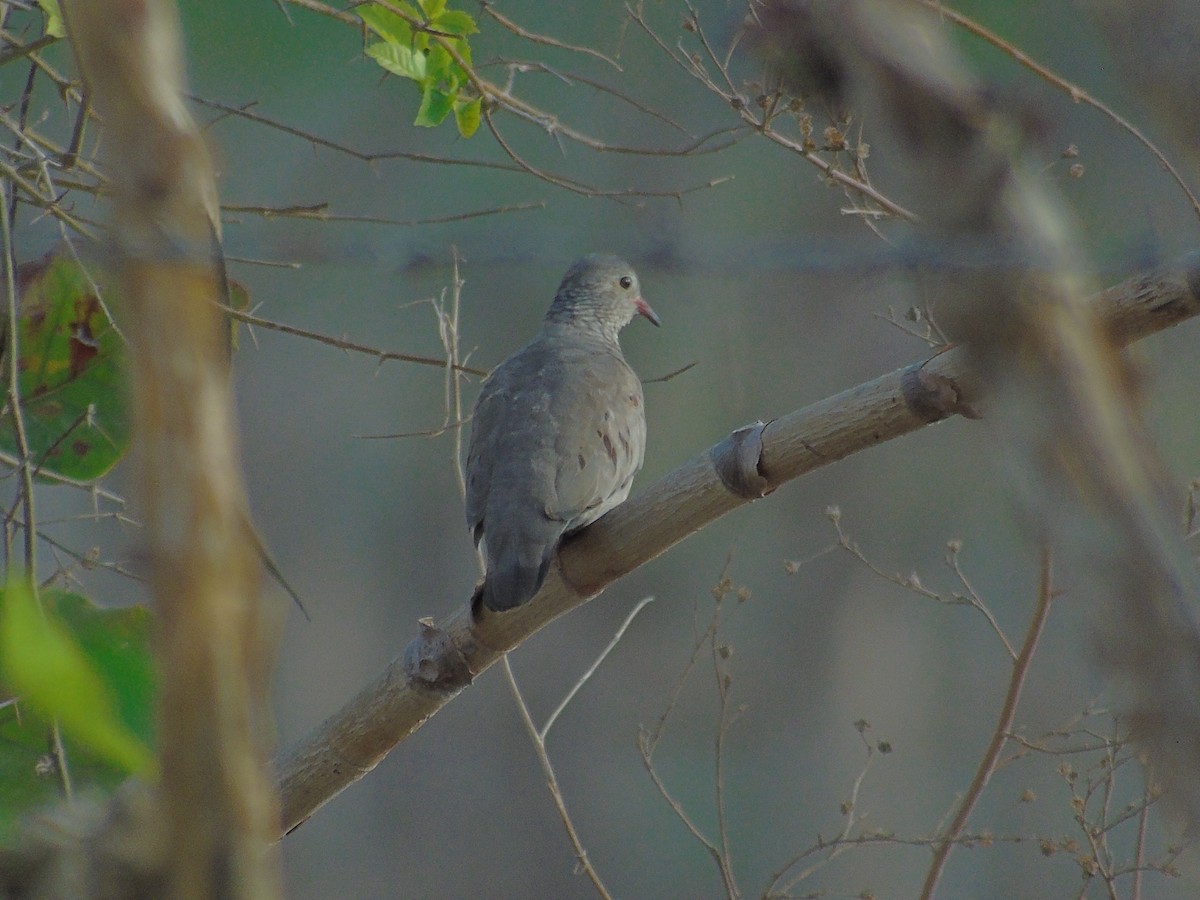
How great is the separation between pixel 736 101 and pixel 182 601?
1.95 m

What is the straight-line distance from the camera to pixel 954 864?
31.9 ft

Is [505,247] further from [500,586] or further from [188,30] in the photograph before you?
[188,30]

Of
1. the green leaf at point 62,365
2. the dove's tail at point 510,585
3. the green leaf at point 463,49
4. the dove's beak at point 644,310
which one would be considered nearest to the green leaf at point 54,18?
the green leaf at point 62,365

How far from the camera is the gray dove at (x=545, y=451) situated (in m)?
2.46

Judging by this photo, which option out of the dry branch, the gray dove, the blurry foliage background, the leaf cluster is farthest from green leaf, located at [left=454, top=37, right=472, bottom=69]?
the blurry foliage background

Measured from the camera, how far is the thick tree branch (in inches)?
61.4

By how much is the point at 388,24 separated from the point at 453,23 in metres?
0.12

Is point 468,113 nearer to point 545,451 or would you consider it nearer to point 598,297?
point 545,451

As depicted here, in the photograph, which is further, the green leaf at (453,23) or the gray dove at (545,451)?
the gray dove at (545,451)

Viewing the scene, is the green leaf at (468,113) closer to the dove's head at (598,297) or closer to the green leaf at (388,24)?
the green leaf at (388,24)

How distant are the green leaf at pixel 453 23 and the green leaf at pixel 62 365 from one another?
2.54ft

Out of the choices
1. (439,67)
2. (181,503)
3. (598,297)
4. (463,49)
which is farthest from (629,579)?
(181,503)

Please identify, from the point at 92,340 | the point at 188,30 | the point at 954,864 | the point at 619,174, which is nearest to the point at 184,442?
the point at 92,340

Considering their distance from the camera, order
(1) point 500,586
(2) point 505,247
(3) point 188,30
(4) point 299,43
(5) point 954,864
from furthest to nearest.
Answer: (5) point 954,864
(4) point 299,43
(3) point 188,30
(1) point 500,586
(2) point 505,247
